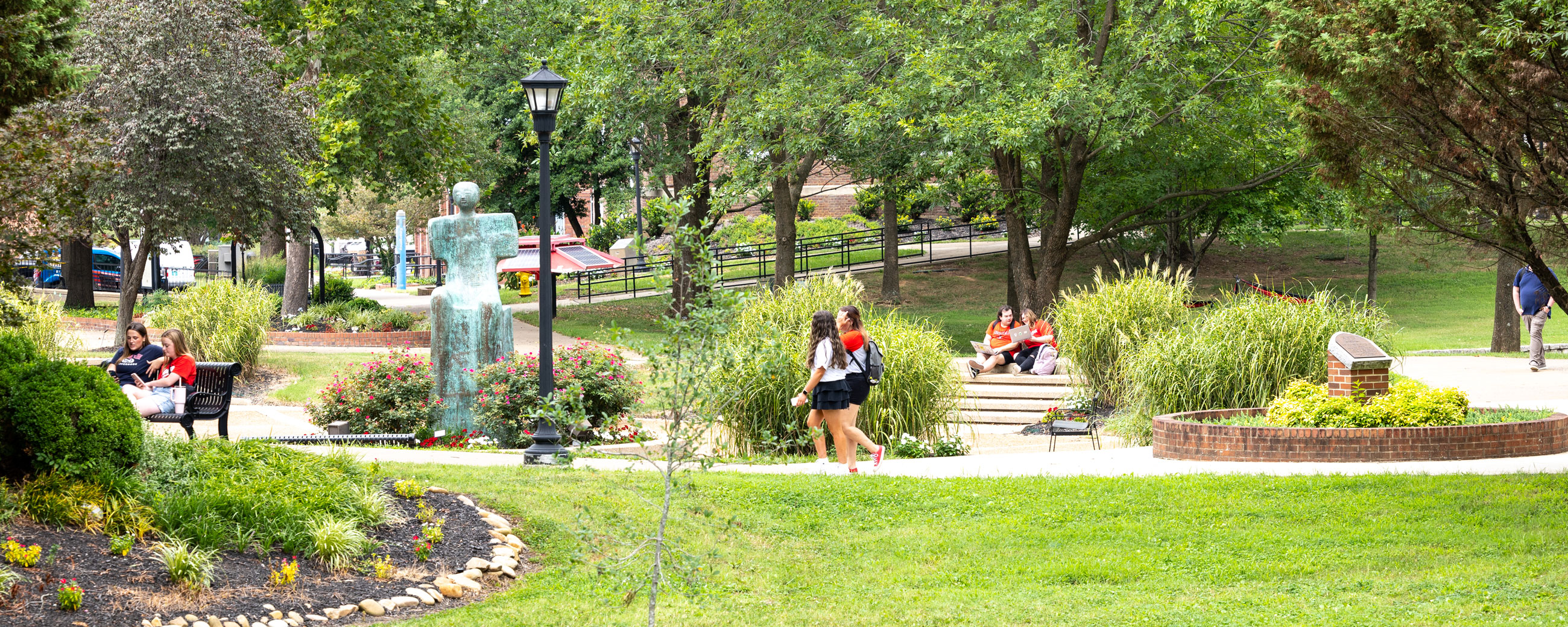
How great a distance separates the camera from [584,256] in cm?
2681

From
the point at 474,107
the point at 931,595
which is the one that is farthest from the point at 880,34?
the point at 474,107

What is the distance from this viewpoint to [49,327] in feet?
49.9

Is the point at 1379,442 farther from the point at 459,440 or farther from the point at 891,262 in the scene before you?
the point at 891,262

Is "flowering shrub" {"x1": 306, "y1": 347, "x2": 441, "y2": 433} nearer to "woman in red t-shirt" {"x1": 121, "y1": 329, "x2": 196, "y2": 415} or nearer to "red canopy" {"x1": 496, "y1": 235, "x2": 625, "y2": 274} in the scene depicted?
"woman in red t-shirt" {"x1": 121, "y1": 329, "x2": 196, "y2": 415}

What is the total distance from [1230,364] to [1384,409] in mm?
2203

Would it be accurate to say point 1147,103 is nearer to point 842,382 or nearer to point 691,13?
point 691,13

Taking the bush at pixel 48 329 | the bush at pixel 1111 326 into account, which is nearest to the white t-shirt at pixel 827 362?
the bush at pixel 1111 326

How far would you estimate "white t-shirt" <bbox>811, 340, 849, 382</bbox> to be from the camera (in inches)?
359

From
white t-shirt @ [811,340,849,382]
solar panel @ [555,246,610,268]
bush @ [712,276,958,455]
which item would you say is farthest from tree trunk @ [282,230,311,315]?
white t-shirt @ [811,340,849,382]

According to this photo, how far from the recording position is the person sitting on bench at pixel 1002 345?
15.5 meters

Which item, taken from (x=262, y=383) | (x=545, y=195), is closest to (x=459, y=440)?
(x=545, y=195)

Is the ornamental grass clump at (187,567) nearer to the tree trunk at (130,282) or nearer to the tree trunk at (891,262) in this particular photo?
the tree trunk at (130,282)

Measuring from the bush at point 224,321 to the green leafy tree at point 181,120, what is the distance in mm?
923

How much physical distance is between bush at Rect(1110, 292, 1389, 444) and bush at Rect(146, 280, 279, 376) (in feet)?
36.1
